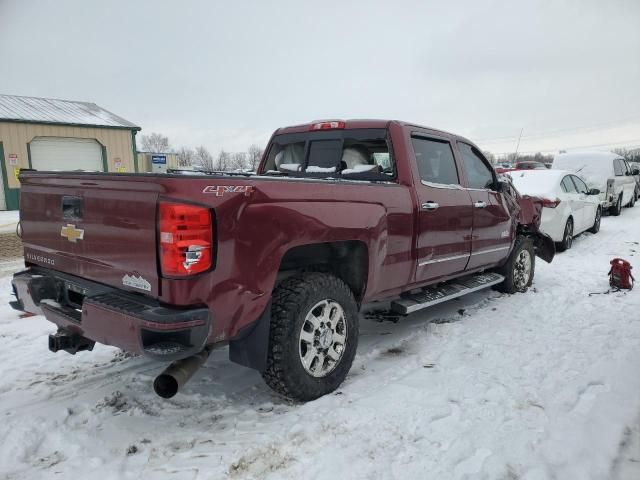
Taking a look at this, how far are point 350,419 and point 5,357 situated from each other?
2947 mm

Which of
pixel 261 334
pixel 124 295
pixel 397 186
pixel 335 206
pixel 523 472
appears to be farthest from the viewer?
pixel 397 186

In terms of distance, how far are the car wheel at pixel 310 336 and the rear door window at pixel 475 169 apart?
236cm

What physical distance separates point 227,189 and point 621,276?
5.59 metres

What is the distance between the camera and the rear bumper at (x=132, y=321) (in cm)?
238

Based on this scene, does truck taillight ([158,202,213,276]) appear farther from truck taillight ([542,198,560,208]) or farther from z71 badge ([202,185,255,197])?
truck taillight ([542,198,560,208])

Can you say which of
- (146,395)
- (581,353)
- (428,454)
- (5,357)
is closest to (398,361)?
(428,454)

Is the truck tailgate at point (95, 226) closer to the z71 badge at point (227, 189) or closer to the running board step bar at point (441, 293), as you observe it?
the z71 badge at point (227, 189)

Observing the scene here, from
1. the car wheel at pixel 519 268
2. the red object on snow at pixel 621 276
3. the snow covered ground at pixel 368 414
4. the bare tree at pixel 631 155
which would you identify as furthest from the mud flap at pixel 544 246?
the bare tree at pixel 631 155

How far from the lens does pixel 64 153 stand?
19.7 m

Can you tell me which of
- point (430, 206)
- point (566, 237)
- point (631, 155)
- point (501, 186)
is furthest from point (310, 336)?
point (631, 155)

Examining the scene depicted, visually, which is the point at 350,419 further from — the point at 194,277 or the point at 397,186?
the point at 397,186

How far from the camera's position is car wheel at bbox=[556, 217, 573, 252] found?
899 cm

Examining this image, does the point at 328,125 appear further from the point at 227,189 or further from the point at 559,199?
the point at 559,199

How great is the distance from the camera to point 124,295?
2.65 metres
